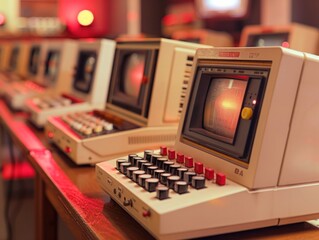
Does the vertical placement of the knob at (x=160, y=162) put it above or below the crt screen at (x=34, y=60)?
above

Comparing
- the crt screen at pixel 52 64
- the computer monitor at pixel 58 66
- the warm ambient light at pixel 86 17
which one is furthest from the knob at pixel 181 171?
the warm ambient light at pixel 86 17

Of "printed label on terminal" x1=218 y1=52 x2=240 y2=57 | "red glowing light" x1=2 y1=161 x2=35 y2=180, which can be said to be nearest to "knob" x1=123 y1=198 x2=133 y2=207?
Answer: "printed label on terminal" x1=218 y1=52 x2=240 y2=57

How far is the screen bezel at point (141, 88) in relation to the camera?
149 centimetres

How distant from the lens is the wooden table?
0.90m

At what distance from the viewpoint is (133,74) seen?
167 centimetres

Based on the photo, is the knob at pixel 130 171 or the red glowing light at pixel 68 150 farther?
the red glowing light at pixel 68 150

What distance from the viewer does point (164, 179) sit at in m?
0.91

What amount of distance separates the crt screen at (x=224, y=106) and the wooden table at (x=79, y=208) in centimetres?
22

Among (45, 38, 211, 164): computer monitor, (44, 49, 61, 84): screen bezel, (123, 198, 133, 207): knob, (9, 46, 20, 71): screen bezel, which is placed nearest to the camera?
(123, 198, 133, 207): knob

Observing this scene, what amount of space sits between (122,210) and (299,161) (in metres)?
0.38

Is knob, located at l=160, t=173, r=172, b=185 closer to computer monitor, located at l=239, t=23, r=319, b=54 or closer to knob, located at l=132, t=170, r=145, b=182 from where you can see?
knob, located at l=132, t=170, r=145, b=182

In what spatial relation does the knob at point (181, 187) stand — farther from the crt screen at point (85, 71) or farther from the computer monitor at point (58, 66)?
the computer monitor at point (58, 66)

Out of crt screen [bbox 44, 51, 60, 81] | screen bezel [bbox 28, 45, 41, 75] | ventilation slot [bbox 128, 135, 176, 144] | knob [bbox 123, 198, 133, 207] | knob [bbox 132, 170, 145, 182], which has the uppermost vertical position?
knob [bbox 132, 170, 145, 182]

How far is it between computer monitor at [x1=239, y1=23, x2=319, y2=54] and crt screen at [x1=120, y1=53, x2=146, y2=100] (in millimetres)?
1081
